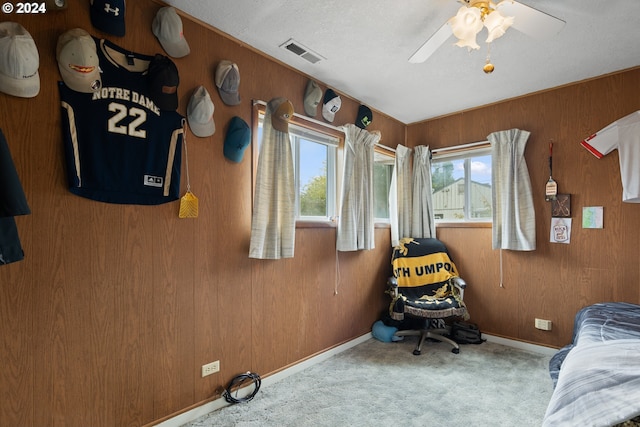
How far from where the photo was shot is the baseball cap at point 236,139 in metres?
2.13

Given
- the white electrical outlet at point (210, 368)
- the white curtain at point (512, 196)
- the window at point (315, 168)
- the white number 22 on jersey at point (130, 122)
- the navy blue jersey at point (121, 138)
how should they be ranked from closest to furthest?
1. the navy blue jersey at point (121, 138)
2. the white number 22 on jersey at point (130, 122)
3. the white electrical outlet at point (210, 368)
4. the window at point (315, 168)
5. the white curtain at point (512, 196)

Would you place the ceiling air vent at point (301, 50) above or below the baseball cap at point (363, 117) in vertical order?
above

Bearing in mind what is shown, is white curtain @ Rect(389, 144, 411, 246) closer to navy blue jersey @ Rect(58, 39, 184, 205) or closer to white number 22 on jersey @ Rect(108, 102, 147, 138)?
navy blue jersey @ Rect(58, 39, 184, 205)

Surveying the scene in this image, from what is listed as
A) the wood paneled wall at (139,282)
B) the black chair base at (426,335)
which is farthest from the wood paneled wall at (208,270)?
the black chair base at (426,335)

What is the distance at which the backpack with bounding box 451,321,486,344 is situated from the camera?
323 cm

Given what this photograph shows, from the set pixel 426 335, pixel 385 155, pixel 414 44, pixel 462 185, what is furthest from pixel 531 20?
pixel 426 335

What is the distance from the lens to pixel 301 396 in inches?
87.8

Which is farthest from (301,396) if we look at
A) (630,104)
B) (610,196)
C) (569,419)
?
(630,104)

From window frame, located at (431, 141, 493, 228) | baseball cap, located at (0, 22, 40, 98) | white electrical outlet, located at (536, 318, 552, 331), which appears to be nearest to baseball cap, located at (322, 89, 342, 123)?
window frame, located at (431, 141, 493, 228)

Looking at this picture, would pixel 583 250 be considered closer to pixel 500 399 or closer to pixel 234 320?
pixel 500 399

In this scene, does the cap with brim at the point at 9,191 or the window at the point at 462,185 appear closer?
the cap with brim at the point at 9,191

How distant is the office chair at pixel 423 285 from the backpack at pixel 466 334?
0.36 feet

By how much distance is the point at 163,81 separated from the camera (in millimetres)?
1771

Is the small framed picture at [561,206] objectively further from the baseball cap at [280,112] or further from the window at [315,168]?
the baseball cap at [280,112]
